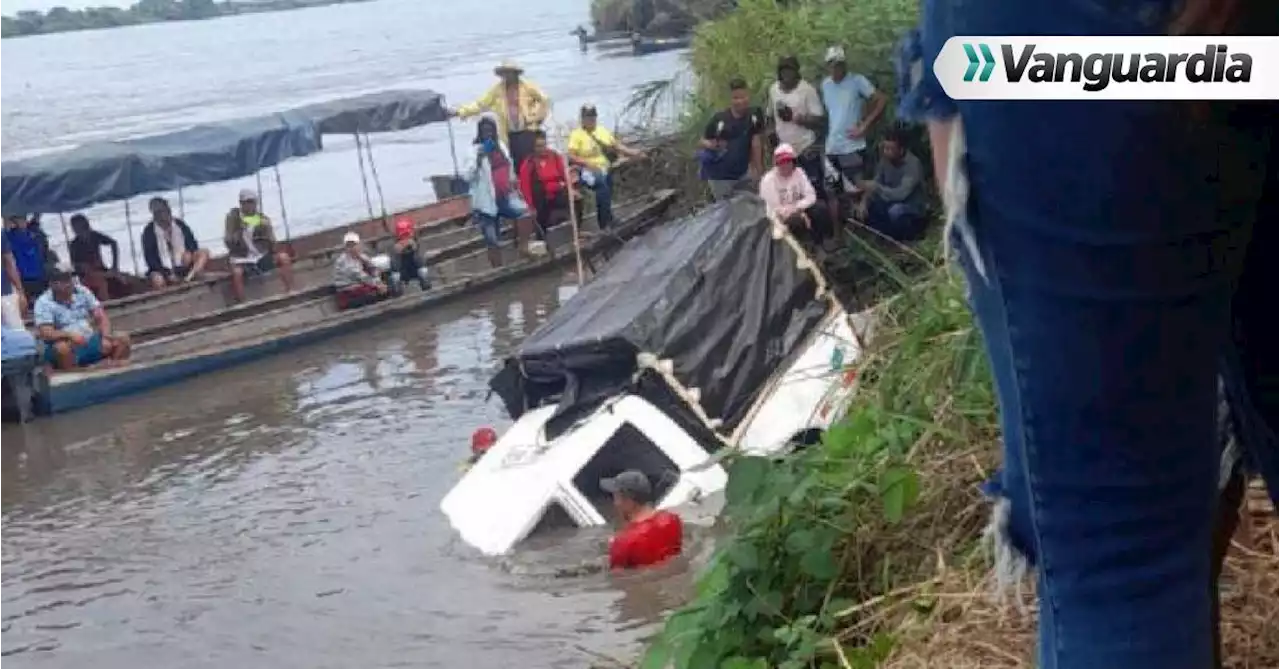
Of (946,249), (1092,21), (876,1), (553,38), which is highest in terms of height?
(1092,21)

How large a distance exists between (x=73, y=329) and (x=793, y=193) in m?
7.40

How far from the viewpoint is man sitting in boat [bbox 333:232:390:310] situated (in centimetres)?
1844

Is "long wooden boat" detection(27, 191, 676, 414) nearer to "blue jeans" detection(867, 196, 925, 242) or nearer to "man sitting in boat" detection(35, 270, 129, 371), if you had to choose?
"man sitting in boat" detection(35, 270, 129, 371)

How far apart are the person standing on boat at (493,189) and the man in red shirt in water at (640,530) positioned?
1022 centimetres

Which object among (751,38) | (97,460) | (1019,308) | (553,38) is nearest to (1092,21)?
(1019,308)

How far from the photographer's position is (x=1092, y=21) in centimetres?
113

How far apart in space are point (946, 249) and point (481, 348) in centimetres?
1549

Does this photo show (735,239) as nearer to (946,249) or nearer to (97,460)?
(97,460)

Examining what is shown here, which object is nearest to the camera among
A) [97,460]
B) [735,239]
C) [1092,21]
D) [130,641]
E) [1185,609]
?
[1092,21]

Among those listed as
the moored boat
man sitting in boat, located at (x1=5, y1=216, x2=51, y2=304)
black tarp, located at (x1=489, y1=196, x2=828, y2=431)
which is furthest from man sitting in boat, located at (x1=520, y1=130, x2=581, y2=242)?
the moored boat

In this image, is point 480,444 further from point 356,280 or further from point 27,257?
point 27,257

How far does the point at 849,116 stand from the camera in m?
14.8

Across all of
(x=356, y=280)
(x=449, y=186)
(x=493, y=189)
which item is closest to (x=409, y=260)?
(x=356, y=280)
